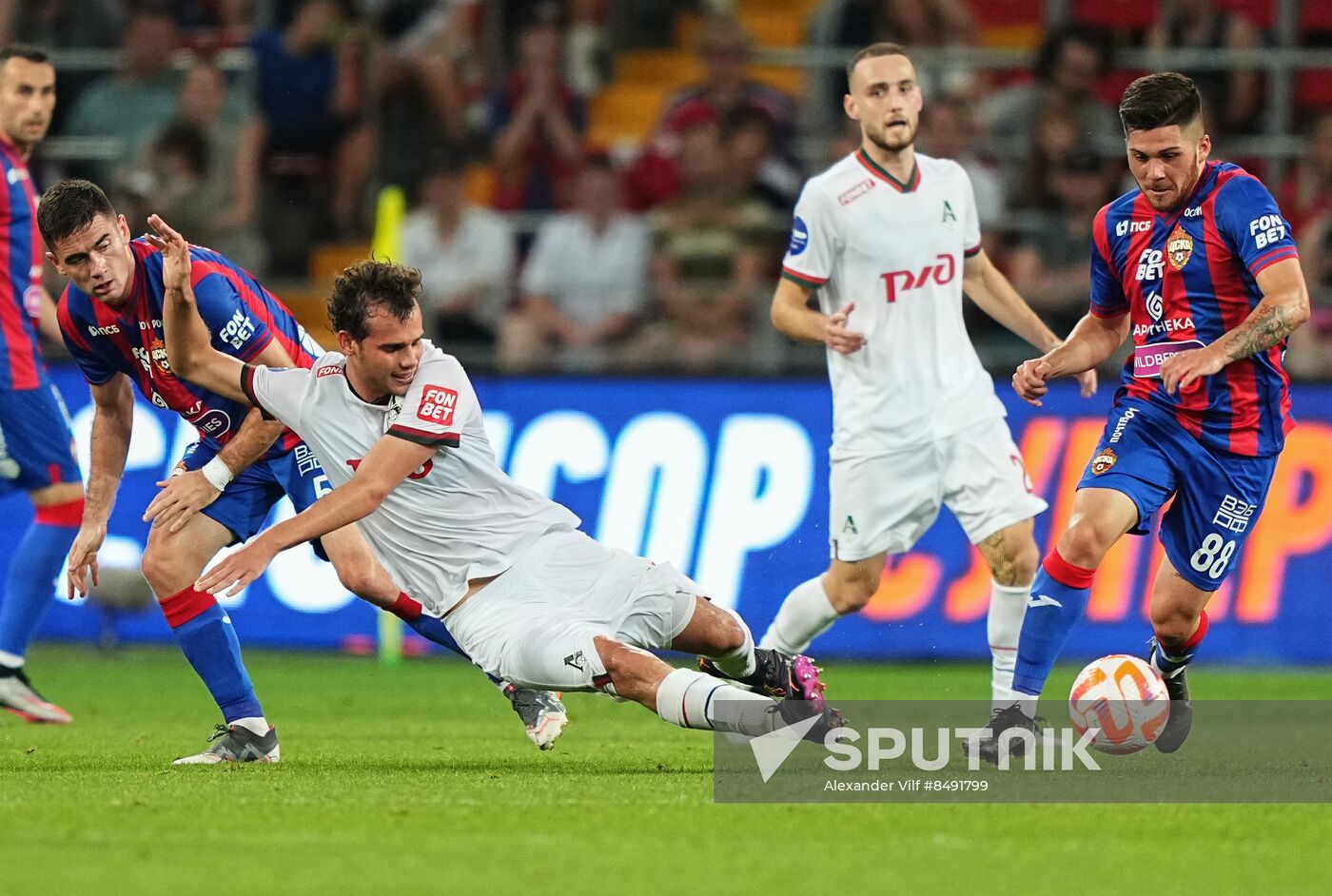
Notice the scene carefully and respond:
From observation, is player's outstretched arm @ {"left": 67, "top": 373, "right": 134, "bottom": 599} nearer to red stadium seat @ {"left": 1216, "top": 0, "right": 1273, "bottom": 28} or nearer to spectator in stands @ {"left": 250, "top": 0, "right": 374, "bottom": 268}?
spectator in stands @ {"left": 250, "top": 0, "right": 374, "bottom": 268}

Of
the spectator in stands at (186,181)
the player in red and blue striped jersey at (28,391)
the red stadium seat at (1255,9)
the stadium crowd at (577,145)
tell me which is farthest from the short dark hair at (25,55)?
the red stadium seat at (1255,9)

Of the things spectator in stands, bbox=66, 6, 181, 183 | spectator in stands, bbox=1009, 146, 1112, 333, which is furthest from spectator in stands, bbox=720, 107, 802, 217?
spectator in stands, bbox=66, 6, 181, 183

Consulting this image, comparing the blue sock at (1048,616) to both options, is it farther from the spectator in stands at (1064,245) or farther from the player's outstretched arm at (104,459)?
the spectator in stands at (1064,245)

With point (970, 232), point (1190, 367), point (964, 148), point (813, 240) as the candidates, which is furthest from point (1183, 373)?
point (964, 148)

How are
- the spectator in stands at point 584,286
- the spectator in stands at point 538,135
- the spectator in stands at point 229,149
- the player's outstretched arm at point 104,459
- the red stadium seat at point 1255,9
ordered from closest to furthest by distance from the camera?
the player's outstretched arm at point 104,459, the spectator in stands at point 584,286, the spectator in stands at point 229,149, the spectator in stands at point 538,135, the red stadium seat at point 1255,9

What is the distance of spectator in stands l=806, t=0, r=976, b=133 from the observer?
15773 millimetres

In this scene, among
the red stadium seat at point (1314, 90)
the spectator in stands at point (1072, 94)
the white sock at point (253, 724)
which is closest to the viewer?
the white sock at point (253, 724)

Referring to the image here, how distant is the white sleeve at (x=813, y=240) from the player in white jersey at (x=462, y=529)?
6.69 ft

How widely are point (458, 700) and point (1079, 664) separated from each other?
3915 millimetres

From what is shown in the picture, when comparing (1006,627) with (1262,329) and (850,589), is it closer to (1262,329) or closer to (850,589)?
(850,589)

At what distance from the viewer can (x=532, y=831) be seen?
580cm

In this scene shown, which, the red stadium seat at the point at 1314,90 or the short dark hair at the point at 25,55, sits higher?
the short dark hair at the point at 25,55

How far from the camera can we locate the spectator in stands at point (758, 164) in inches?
576

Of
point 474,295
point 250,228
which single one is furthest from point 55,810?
point 250,228
